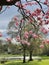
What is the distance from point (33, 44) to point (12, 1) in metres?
42.9

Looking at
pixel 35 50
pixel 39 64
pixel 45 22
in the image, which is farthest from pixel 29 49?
pixel 45 22

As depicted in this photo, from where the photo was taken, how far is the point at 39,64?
43.5 metres

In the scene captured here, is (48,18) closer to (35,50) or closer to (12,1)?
(12,1)

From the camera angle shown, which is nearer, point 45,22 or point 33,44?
point 45,22

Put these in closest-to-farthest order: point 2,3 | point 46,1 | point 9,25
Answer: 1. point 2,3
2. point 46,1
3. point 9,25

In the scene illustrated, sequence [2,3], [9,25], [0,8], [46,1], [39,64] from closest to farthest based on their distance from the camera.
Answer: [2,3]
[0,8]
[46,1]
[39,64]
[9,25]

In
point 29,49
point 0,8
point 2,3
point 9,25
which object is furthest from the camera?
point 29,49

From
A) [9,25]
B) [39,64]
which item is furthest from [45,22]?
[9,25]

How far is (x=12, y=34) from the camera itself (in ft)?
162

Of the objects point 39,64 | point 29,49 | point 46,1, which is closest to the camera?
point 46,1

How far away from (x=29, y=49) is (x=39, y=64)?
905cm

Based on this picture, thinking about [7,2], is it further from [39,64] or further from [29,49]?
[29,49]

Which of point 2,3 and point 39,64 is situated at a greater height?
point 2,3


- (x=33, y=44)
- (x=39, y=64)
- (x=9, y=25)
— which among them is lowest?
(x=39, y=64)
